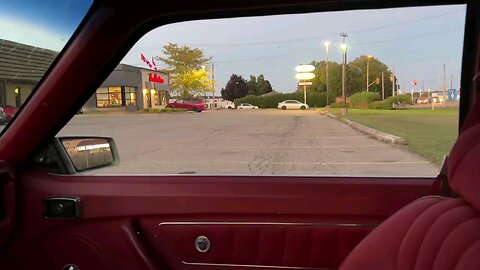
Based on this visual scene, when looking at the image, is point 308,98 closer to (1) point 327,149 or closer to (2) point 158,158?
(1) point 327,149

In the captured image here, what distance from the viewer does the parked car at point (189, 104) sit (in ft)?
9.33

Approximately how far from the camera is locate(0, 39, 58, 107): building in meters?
2.20

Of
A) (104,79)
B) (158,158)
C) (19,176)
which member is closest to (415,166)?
(158,158)

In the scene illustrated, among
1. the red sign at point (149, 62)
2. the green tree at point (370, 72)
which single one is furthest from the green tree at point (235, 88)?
the green tree at point (370, 72)

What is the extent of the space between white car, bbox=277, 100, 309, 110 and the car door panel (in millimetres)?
725

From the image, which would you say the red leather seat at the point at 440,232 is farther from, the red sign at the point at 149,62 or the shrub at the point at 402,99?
the red sign at the point at 149,62

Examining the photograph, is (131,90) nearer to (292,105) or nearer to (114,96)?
(114,96)

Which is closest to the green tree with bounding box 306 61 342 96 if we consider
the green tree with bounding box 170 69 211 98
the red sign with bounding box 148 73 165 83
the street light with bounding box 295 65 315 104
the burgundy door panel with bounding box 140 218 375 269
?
the street light with bounding box 295 65 315 104

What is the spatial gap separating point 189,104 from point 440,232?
5.97 ft

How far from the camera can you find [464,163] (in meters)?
1.41

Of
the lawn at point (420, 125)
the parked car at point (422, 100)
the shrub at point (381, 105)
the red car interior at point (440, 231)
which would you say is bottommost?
the red car interior at point (440, 231)

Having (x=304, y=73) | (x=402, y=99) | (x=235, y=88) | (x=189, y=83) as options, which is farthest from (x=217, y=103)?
(x=402, y=99)

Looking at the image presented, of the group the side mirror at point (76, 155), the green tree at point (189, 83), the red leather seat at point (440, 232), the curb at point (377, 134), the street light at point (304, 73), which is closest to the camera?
the red leather seat at point (440, 232)

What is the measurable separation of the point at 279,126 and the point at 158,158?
80cm
